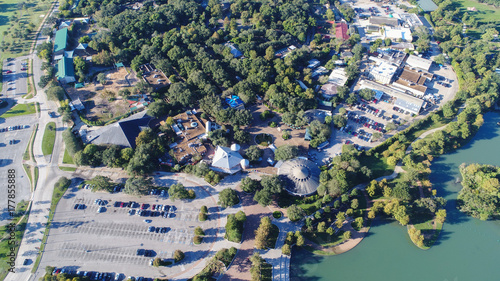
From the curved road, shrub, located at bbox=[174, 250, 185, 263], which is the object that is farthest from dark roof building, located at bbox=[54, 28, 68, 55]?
shrub, located at bbox=[174, 250, 185, 263]

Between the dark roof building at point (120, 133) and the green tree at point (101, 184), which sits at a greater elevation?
the dark roof building at point (120, 133)

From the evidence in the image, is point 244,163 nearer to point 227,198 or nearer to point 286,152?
point 286,152

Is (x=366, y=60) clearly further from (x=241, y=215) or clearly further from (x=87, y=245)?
(x=87, y=245)

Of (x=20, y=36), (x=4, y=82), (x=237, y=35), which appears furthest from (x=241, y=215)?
(x=20, y=36)

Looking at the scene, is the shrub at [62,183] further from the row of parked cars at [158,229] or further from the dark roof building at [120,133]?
the row of parked cars at [158,229]

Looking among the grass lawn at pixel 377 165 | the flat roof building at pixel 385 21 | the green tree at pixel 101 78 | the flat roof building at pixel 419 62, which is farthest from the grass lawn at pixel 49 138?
the flat roof building at pixel 385 21

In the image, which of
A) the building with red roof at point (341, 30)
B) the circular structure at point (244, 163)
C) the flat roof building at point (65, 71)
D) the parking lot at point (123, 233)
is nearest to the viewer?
the parking lot at point (123, 233)
